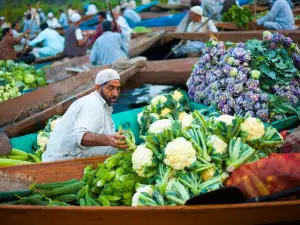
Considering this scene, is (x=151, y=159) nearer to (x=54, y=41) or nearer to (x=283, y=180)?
(x=283, y=180)

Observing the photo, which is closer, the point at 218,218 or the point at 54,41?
the point at 218,218

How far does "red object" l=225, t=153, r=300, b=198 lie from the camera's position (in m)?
3.04

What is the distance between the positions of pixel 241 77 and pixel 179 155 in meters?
2.13

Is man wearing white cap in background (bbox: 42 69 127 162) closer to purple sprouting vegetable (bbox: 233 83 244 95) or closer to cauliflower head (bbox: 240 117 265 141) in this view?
cauliflower head (bbox: 240 117 265 141)

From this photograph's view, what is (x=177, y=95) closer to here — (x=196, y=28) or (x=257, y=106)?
(x=257, y=106)

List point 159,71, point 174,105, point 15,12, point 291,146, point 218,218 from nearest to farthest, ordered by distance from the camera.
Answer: point 218,218, point 291,146, point 174,105, point 159,71, point 15,12

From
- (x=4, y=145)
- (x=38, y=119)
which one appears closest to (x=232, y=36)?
(x=38, y=119)

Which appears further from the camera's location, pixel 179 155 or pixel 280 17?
pixel 280 17

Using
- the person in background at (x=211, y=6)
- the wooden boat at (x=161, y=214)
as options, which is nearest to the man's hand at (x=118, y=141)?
the wooden boat at (x=161, y=214)

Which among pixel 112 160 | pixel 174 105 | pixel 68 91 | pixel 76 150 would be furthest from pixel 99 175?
pixel 68 91

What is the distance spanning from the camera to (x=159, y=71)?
734cm

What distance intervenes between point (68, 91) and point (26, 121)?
1353mm

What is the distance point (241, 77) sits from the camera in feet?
16.7

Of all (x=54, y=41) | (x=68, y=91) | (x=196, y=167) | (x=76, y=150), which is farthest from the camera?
(x=54, y=41)
